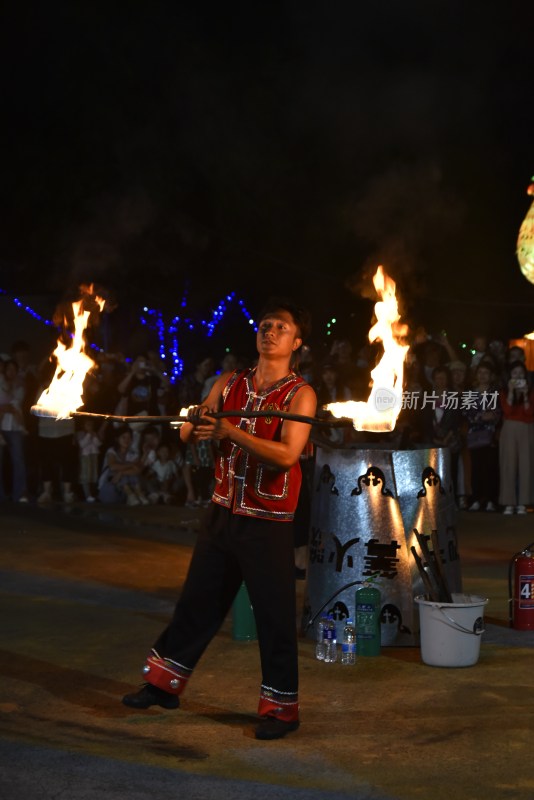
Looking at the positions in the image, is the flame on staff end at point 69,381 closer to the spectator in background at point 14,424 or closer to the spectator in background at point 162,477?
the spectator in background at point 162,477

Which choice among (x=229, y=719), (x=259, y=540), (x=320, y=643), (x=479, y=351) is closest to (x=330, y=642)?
(x=320, y=643)

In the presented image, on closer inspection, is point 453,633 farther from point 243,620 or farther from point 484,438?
point 484,438

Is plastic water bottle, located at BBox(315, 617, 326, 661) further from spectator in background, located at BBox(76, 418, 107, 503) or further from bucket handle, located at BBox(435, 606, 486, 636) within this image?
spectator in background, located at BBox(76, 418, 107, 503)

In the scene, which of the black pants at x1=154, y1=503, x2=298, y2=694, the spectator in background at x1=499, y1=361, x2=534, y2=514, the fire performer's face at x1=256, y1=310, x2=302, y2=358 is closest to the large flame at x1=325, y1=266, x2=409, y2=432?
the fire performer's face at x1=256, y1=310, x2=302, y2=358

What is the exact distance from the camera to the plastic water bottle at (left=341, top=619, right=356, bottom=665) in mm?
6734

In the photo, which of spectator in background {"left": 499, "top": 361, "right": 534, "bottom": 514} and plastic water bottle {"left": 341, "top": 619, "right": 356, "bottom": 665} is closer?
plastic water bottle {"left": 341, "top": 619, "right": 356, "bottom": 665}

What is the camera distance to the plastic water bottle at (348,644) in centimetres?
673

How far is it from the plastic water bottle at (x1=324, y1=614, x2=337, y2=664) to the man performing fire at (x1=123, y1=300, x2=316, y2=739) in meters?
1.31

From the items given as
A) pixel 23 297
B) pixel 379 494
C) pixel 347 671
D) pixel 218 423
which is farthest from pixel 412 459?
pixel 23 297

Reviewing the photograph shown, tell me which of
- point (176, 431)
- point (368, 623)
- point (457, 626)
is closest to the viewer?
point (457, 626)

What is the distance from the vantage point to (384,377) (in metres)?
6.34

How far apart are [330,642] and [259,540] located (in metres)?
1.71

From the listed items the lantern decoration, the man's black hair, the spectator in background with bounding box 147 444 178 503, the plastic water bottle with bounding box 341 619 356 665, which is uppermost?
the lantern decoration

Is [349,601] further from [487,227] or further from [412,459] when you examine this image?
[487,227]
